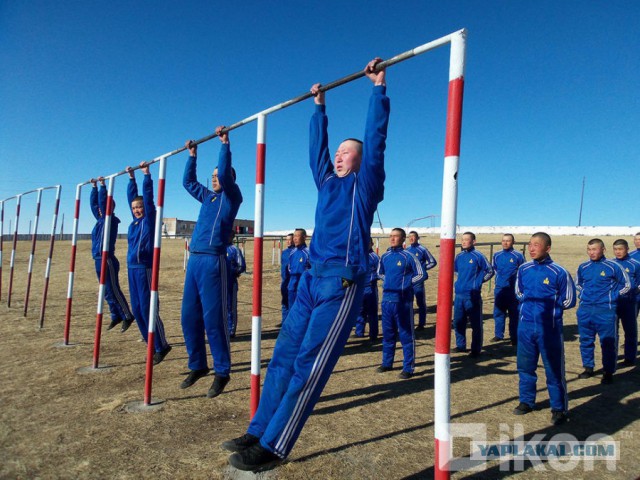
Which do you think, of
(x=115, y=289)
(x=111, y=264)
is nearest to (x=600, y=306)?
(x=115, y=289)

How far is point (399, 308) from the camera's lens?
6055 millimetres

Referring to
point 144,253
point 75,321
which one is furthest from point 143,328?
point 75,321

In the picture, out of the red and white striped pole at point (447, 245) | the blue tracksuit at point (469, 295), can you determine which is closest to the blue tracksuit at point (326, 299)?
the red and white striped pole at point (447, 245)

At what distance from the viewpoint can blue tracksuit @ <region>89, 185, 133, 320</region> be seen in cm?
734

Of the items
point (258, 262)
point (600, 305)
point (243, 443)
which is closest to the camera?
point (243, 443)

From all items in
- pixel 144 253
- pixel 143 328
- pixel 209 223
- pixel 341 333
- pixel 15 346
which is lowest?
pixel 15 346

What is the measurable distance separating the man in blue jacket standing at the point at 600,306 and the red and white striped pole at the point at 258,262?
5.05m

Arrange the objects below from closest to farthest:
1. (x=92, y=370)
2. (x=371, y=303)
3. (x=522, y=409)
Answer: (x=522, y=409) → (x=92, y=370) → (x=371, y=303)

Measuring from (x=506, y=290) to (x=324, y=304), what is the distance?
689 centimetres

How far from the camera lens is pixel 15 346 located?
6410 millimetres

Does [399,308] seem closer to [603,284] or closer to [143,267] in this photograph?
[603,284]

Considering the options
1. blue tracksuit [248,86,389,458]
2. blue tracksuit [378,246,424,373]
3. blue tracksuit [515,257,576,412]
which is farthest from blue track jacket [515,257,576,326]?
blue tracksuit [248,86,389,458]

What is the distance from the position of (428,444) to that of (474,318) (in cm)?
412

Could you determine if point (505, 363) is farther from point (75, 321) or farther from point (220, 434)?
point (75, 321)
